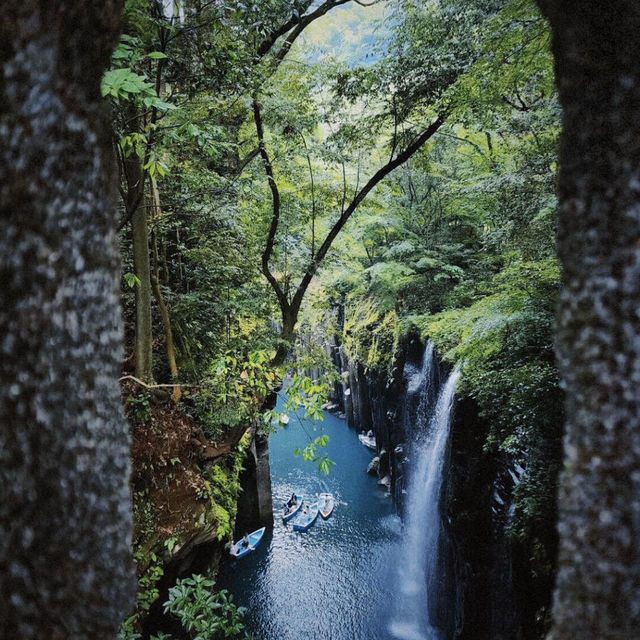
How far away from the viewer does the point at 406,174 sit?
16688 millimetres

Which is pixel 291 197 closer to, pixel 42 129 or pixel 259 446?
pixel 42 129

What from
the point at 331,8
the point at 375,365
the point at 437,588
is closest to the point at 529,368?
the point at 331,8

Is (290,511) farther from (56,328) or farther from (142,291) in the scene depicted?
(56,328)

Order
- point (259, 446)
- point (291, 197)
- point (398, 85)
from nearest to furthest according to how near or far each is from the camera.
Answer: point (398, 85) → point (291, 197) → point (259, 446)

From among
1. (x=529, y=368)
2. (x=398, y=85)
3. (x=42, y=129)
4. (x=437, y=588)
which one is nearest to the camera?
(x=42, y=129)

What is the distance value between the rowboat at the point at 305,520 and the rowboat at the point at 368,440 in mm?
7168

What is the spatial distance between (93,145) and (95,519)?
3.66 feet

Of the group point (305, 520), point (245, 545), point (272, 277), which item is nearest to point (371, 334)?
point (305, 520)

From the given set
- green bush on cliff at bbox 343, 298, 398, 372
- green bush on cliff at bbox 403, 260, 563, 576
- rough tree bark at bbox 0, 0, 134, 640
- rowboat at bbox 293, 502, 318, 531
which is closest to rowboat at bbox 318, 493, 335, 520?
rowboat at bbox 293, 502, 318, 531

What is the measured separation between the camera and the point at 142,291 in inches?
219

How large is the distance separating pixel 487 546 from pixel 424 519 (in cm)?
441

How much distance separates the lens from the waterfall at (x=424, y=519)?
10172mm

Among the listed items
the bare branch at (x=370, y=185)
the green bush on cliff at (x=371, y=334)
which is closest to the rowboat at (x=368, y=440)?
the green bush on cliff at (x=371, y=334)

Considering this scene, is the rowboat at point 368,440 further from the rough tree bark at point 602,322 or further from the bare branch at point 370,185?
the rough tree bark at point 602,322
